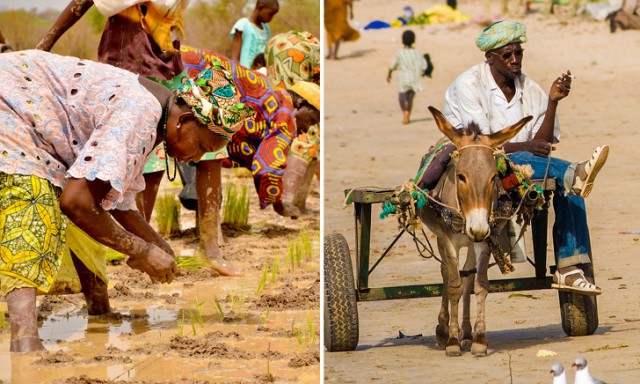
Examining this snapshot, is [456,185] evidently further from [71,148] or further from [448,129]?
[71,148]

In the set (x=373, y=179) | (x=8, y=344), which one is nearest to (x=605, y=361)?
(x=8, y=344)

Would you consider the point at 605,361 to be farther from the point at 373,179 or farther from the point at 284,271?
the point at 373,179

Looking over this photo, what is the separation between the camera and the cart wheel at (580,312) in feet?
24.8

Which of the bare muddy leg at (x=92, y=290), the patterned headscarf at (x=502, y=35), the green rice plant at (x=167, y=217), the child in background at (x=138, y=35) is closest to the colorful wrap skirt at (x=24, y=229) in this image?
Result: the bare muddy leg at (x=92, y=290)

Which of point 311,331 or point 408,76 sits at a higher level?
point 408,76

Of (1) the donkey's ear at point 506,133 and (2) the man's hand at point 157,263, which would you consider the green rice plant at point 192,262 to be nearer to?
(2) the man's hand at point 157,263

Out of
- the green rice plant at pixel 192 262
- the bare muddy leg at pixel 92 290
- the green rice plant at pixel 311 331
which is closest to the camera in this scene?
the green rice plant at pixel 311 331

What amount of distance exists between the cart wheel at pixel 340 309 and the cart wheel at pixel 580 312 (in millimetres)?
1202

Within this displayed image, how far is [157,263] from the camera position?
6871 millimetres

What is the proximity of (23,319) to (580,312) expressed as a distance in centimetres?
308

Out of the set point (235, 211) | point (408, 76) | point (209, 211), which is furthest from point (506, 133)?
point (408, 76)

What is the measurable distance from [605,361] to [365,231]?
1753 millimetres

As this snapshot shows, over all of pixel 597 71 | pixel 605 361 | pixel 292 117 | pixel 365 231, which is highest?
pixel 597 71

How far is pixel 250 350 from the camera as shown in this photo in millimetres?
6996
